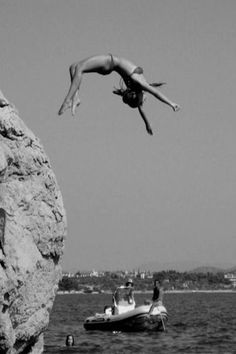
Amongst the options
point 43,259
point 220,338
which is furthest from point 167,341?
point 43,259

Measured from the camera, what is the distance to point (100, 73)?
36.4ft

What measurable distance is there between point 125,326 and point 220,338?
610 centimetres

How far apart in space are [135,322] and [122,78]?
34.2 m

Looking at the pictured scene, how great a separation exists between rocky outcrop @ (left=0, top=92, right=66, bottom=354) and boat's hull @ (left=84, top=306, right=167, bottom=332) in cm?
3268

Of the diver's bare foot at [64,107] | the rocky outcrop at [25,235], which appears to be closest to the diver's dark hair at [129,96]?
the diver's bare foot at [64,107]

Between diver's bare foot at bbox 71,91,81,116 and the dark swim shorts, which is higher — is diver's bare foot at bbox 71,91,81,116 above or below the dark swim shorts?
below

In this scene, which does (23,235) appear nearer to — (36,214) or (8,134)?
(36,214)

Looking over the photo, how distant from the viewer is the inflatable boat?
4412 cm

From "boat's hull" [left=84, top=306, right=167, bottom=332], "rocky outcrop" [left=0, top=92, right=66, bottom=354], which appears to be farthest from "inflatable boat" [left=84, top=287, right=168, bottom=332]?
"rocky outcrop" [left=0, top=92, right=66, bottom=354]

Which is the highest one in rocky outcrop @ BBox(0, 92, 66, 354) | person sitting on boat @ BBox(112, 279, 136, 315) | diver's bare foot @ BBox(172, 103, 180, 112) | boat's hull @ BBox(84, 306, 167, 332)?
diver's bare foot @ BBox(172, 103, 180, 112)

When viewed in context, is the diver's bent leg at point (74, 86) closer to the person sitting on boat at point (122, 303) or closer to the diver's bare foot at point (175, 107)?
the diver's bare foot at point (175, 107)

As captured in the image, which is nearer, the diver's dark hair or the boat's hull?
the diver's dark hair

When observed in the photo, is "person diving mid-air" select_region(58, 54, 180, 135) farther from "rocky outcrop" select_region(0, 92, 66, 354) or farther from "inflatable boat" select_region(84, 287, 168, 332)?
"inflatable boat" select_region(84, 287, 168, 332)

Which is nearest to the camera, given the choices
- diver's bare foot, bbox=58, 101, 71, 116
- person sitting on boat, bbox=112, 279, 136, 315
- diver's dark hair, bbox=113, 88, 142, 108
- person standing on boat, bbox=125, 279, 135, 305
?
diver's bare foot, bbox=58, 101, 71, 116
